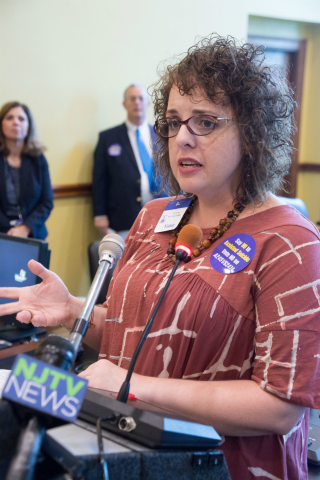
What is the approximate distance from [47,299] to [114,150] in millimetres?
2718

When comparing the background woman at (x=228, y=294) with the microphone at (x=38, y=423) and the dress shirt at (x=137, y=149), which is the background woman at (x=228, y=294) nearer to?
the microphone at (x=38, y=423)

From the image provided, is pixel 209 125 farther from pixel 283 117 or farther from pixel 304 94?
pixel 304 94

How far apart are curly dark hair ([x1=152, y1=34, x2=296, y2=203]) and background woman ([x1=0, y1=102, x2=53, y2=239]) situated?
2286 mm

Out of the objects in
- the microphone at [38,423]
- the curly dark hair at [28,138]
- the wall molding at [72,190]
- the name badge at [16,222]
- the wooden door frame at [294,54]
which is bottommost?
the name badge at [16,222]

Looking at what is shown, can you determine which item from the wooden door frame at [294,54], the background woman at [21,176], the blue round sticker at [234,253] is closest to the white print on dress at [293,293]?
the blue round sticker at [234,253]

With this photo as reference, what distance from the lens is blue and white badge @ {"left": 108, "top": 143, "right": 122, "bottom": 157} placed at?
370 cm

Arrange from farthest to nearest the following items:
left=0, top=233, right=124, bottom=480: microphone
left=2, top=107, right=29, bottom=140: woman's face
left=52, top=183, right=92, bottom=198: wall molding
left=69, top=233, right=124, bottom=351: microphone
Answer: left=52, top=183, right=92, bottom=198: wall molding, left=2, top=107, right=29, bottom=140: woman's face, left=69, top=233, right=124, bottom=351: microphone, left=0, top=233, right=124, bottom=480: microphone

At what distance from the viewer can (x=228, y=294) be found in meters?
0.96

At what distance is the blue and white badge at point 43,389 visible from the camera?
48 centimetres

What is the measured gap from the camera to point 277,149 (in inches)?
45.1

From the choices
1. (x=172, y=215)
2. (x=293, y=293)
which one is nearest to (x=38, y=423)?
(x=293, y=293)

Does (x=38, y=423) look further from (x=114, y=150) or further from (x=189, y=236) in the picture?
(x=114, y=150)

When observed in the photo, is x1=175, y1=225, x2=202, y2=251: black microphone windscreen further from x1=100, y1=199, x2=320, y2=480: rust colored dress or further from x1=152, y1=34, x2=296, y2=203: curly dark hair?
x1=152, y1=34, x2=296, y2=203: curly dark hair

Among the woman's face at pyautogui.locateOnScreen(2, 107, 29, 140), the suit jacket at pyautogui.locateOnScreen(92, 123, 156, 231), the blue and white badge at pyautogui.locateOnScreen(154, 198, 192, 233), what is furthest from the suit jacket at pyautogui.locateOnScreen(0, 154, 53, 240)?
the blue and white badge at pyautogui.locateOnScreen(154, 198, 192, 233)
